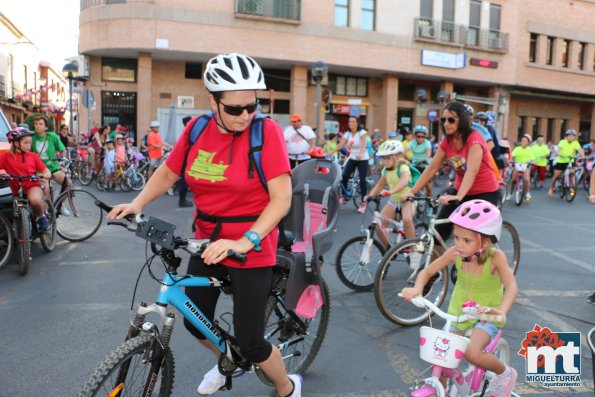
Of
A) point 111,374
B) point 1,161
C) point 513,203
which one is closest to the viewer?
point 111,374

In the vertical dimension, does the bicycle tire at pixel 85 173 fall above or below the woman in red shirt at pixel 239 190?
below

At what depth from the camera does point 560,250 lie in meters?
7.73

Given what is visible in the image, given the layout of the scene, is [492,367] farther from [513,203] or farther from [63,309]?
[513,203]

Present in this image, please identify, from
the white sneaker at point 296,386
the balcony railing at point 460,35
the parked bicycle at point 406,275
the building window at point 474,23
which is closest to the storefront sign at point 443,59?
the balcony railing at point 460,35

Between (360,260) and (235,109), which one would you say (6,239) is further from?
(235,109)

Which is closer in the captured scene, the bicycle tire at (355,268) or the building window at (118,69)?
the bicycle tire at (355,268)

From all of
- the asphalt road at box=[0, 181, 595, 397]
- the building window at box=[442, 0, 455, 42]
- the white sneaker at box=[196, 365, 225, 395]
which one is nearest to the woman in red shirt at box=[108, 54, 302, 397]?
the white sneaker at box=[196, 365, 225, 395]

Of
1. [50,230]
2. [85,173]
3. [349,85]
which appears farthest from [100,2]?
[50,230]

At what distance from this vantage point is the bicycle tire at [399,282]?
14.9ft

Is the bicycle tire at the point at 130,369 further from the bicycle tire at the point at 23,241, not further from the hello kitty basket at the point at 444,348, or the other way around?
the bicycle tire at the point at 23,241

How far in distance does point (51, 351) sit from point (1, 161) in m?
3.46

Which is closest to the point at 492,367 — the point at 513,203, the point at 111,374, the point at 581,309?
the point at 111,374

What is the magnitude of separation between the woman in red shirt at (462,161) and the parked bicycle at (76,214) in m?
4.85

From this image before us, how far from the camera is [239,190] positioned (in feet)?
8.13
